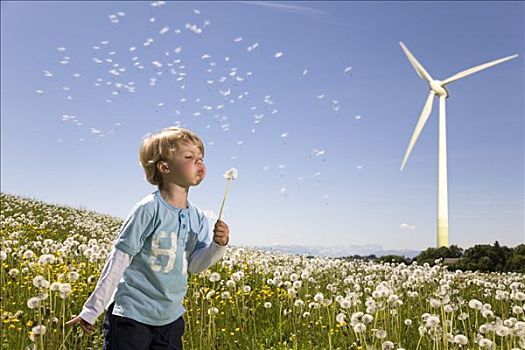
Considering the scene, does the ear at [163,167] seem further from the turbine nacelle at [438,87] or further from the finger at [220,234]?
the turbine nacelle at [438,87]

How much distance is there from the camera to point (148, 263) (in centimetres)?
411

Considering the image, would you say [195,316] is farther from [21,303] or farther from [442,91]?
[442,91]

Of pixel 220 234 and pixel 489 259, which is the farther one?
pixel 489 259

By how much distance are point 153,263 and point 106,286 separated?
0.33 metres

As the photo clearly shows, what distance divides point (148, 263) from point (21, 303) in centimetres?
→ 422

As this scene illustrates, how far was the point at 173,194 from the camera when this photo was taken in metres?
4.34

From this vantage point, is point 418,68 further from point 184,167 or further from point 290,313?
point 184,167

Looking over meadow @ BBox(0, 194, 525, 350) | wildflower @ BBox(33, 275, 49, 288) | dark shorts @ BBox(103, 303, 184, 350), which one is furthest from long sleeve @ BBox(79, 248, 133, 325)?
wildflower @ BBox(33, 275, 49, 288)

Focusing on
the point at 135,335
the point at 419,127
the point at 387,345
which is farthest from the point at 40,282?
the point at 419,127

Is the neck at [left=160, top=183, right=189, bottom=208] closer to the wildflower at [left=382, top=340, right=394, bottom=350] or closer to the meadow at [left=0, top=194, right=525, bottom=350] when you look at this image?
the meadow at [left=0, top=194, right=525, bottom=350]

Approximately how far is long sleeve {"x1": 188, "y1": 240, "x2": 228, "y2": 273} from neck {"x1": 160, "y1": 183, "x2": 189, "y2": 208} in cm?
35

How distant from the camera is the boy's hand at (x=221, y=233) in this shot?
14.0ft

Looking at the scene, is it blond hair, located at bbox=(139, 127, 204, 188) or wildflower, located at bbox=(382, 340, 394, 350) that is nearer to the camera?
blond hair, located at bbox=(139, 127, 204, 188)

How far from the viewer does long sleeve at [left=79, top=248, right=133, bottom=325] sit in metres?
3.93
